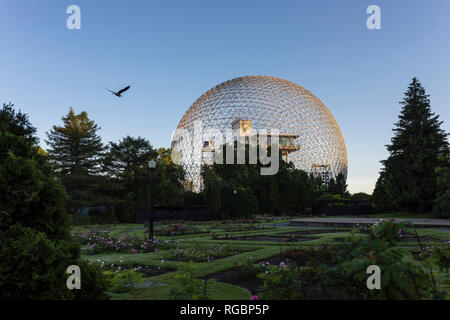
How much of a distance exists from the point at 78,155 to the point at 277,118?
39283 millimetres

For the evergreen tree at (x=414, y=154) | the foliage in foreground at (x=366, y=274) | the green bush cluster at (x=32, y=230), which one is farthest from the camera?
the evergreen tree at (x=414, y=154)

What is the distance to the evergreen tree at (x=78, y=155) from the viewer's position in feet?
114

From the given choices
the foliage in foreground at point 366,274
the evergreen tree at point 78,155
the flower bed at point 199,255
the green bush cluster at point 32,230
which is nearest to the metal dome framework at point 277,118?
the evergreen tree at point 78,155

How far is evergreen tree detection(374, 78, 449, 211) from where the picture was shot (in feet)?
110

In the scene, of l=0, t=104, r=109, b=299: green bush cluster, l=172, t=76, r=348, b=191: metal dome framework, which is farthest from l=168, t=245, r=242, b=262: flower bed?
l=172, t=76, r=348, b=191: metal dome framework

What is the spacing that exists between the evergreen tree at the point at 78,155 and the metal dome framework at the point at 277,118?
28.2 meters

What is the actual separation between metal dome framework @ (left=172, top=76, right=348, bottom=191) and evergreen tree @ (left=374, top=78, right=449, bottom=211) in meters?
29.3

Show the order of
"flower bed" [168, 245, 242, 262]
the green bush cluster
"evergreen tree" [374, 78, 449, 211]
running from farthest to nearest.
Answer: "evergreen tree" [374, 78, 449, 211], "flower bed" [168, 245, 242, 262], the green bush cluster

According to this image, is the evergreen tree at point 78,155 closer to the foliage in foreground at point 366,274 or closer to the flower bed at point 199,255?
the flower bed at point 199,255

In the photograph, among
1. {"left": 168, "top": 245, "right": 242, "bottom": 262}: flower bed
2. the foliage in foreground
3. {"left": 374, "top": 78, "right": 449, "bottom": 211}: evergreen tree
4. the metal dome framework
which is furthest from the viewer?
the metal dome framework

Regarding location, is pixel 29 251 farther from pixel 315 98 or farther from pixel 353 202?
pixel 315 98

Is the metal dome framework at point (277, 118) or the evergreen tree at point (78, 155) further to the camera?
the metal dome framework at point (277, 118)

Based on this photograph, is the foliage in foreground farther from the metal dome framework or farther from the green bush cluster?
the metal dome framework

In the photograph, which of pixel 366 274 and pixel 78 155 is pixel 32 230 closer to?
pixel 366 274
